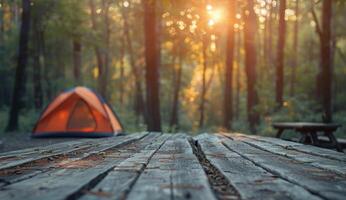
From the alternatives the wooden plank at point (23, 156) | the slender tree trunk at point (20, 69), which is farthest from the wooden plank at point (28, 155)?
the slender tree trunk at point (20, 69)

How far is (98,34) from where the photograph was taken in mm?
30281

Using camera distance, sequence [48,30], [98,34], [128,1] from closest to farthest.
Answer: [48,30], [98,34], [128,1]

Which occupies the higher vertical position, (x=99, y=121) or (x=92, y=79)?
(x=92, y=79)

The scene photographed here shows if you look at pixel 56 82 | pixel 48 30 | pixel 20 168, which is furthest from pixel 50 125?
pixel 56 82

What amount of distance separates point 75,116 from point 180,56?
67.9 ft

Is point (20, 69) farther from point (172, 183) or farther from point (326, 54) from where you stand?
point (172, 183)

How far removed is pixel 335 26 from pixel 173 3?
32680 millimetres

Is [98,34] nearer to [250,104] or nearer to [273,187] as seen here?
[250,104]

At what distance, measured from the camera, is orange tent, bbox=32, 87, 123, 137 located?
46.4 ft

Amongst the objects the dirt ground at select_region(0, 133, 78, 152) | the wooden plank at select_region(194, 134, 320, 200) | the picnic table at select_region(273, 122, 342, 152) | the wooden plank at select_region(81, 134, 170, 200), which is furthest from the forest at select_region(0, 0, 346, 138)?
the dirt ground at select_region(0, 133, 78, 152)

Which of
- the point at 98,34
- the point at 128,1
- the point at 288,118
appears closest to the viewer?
the point at 288,118

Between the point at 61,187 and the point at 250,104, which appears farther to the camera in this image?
the point at 250,104

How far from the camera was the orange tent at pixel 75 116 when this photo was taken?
1415cm

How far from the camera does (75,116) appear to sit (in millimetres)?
14562
